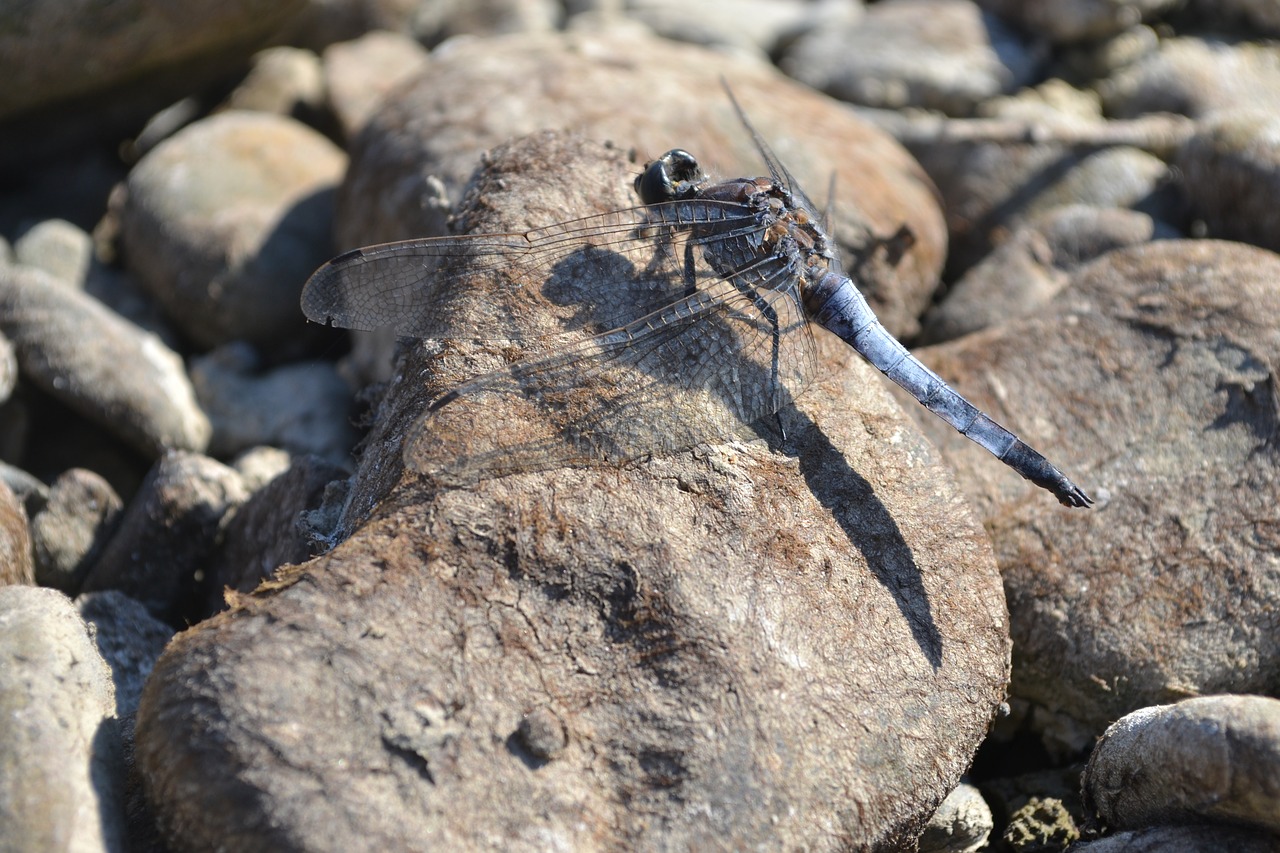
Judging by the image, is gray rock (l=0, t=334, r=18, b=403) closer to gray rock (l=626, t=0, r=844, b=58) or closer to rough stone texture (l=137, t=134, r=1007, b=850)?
rough stone texture (l=137, t=134, r=1007, b=850)

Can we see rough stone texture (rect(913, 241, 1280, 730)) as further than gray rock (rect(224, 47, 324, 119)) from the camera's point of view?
No

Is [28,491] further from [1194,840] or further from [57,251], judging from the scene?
[1194,840]

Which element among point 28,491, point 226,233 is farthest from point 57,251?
point 28,491

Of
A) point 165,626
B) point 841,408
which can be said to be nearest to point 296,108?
point 165,626

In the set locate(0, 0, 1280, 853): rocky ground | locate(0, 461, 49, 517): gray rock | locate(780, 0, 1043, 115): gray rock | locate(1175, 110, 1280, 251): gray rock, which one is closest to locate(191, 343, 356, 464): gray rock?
locate(0, 0, 1280, 853): rocky ground

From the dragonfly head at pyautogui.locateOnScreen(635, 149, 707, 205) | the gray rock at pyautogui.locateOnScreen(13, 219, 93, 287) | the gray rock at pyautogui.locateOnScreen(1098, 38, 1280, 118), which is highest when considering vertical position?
the dragonfly head at pyautogui.locateOnScreen(635, 149, 707, 205)
